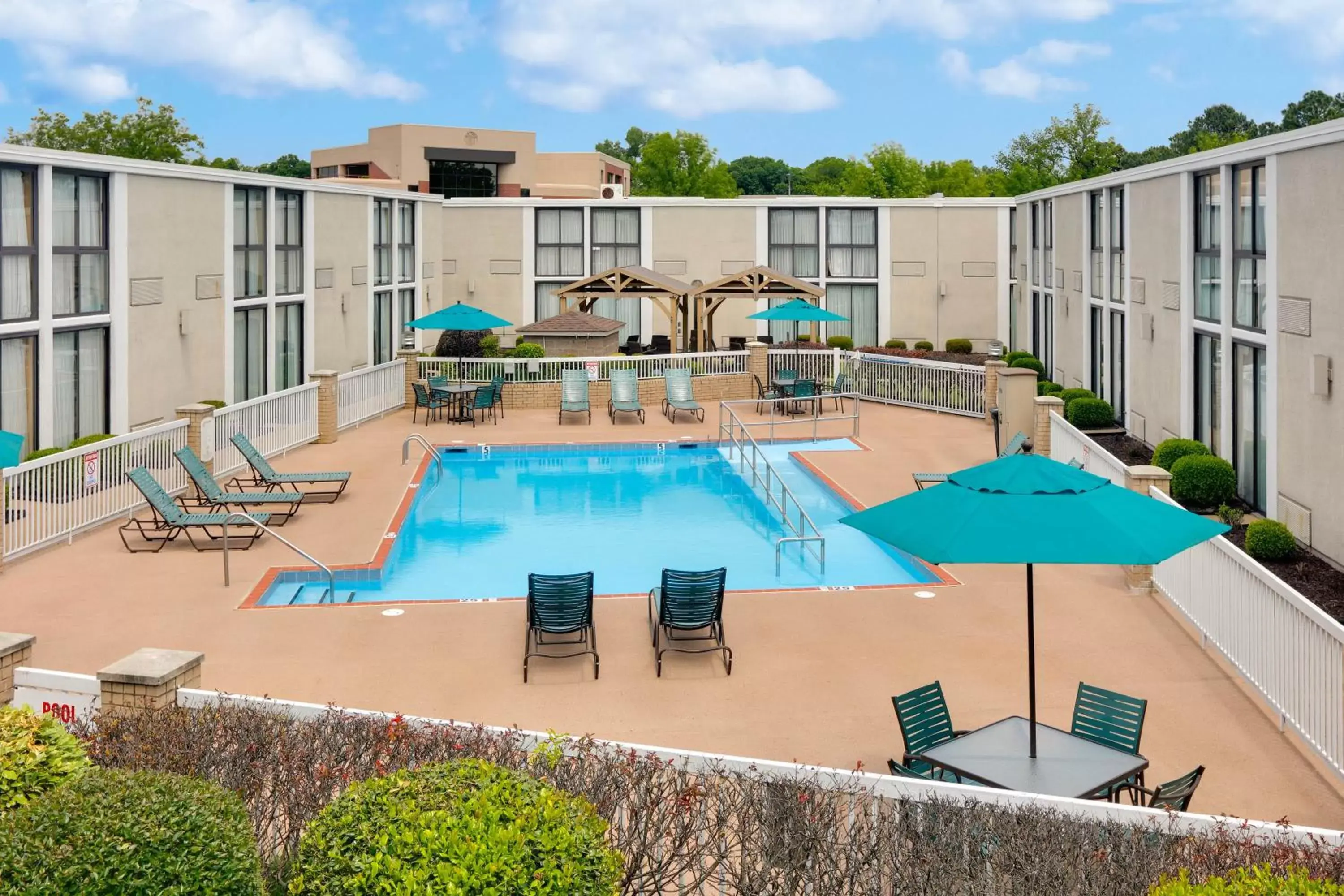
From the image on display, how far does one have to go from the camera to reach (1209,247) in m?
19.7

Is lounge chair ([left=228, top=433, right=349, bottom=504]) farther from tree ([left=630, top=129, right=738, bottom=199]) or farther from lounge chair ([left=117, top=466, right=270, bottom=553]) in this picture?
tree ([left=630, top=129, right=738, bottom=199])

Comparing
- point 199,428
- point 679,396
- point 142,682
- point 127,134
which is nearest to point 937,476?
point 679,396

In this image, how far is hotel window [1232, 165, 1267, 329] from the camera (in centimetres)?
1731

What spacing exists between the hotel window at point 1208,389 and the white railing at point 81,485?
14.7 meters

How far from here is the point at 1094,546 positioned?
8375 mm

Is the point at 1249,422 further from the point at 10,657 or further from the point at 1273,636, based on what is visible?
the point at 10,657

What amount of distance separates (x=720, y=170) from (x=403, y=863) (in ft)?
321

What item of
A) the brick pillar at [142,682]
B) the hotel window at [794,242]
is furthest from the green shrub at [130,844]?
the hotel window at [794,242]

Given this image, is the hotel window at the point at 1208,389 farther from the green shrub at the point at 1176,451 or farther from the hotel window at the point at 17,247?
the hotel window at the point at 17,247

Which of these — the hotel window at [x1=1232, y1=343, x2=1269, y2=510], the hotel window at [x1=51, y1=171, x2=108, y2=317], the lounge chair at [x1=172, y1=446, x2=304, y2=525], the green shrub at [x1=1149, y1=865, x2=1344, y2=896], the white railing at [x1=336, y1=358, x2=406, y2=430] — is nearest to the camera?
the green shrub at [x1=1149, y1=865, x2=1344, y2=896]

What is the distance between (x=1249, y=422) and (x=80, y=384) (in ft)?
55.5

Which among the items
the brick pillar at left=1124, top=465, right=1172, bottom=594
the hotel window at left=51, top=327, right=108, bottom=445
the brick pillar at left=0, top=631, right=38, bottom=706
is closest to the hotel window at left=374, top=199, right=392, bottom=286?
the hotel window at left=51, top=327, right=108, bottom=445

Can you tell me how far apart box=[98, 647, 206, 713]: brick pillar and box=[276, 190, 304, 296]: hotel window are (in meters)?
19.6

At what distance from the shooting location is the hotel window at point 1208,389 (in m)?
19.2
